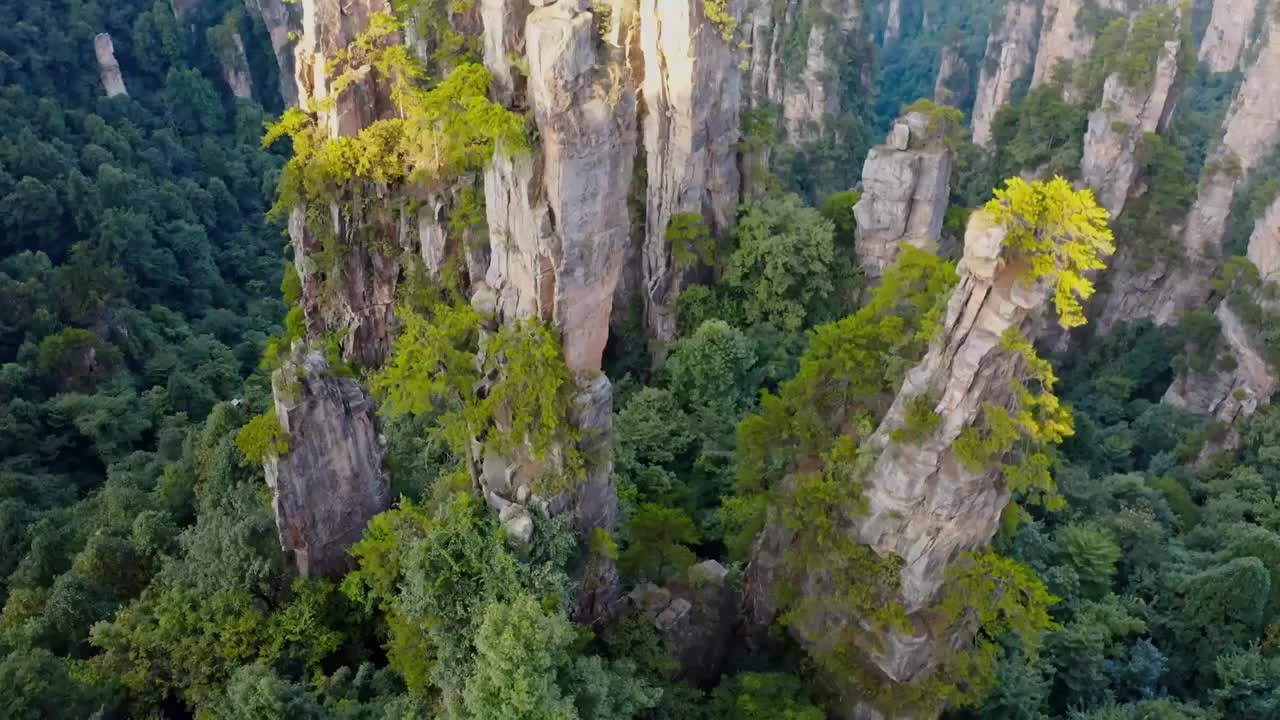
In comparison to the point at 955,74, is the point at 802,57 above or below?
above

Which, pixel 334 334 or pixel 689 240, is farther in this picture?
pixel 689 240

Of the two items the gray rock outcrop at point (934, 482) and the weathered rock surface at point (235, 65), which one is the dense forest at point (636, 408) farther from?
the weathered rock surface at point (235, 65)

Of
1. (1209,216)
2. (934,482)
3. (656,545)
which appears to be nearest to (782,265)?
(656,545)

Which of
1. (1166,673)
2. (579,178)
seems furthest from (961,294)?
(1166,673)

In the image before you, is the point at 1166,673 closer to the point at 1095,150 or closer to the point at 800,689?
the point at 800,689

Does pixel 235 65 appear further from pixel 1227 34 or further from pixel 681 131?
pixel 1227 34

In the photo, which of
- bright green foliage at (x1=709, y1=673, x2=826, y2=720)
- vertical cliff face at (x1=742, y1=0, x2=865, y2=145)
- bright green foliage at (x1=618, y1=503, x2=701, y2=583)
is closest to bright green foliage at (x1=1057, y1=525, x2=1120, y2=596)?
bright green foliage at (x1=709, y1=673, x2=826, y2=720)
